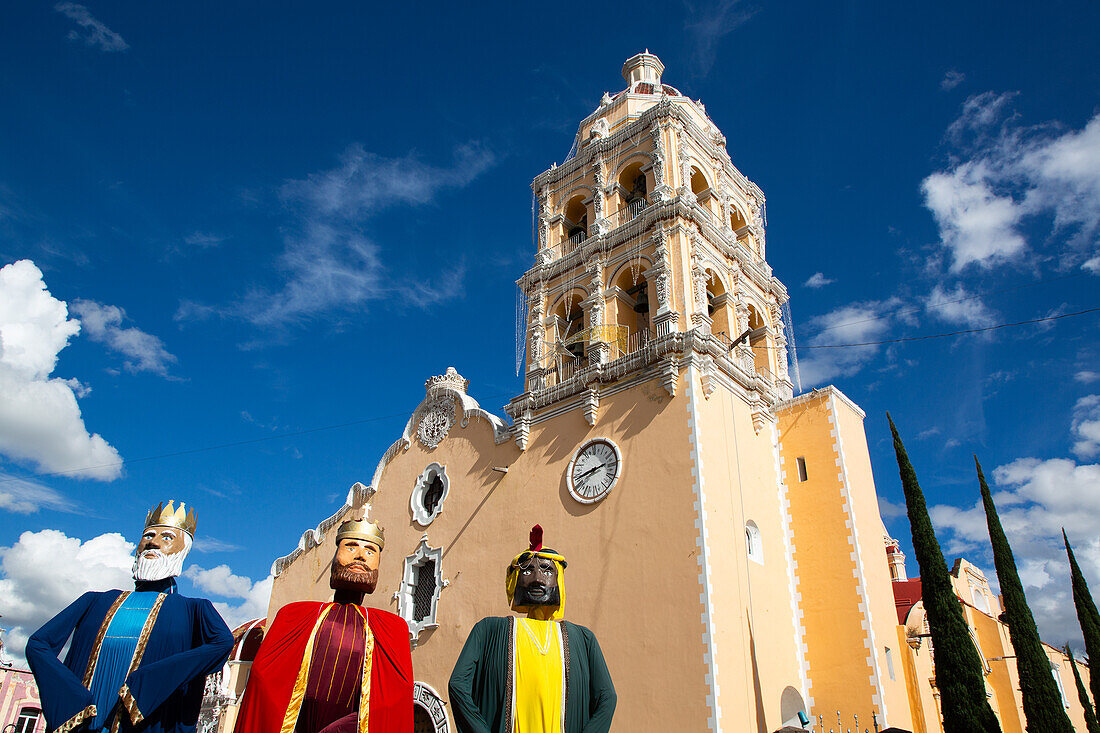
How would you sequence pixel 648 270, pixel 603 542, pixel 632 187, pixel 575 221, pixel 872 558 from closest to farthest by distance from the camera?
1. pixel 603 542
2. pixel 872 558
3. pixel 648 270
4. pixel 632 187
5. pixel 575 221

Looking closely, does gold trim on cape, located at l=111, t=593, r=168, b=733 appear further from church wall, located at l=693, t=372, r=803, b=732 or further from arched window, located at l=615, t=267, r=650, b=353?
arched window, located at l=615, t=267, r=650, b=353

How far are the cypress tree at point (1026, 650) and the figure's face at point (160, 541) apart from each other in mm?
15192

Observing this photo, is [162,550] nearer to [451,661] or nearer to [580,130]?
[451,661]

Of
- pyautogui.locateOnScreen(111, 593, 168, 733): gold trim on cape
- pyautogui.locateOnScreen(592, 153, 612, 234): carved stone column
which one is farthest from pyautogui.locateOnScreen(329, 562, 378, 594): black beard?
pyautogui.locateOnScreen(592, 153, 612, 234): carved stone column

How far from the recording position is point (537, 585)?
5.84 meters

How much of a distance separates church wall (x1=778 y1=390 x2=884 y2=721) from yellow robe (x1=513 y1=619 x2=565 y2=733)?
394 inches

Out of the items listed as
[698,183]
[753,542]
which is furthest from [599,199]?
[753,542]

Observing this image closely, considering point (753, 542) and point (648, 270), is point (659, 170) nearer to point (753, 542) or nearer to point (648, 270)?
point (648, 270)

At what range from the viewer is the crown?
6.09 meters

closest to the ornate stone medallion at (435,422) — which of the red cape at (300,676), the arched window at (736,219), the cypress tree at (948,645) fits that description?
the arched window at (736,219)

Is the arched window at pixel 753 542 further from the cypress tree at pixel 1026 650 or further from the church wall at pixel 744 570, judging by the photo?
the cypress tree at pixel 1026 650

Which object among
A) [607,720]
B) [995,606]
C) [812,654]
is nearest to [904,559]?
[995,606]

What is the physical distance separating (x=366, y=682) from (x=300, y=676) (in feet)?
1.34

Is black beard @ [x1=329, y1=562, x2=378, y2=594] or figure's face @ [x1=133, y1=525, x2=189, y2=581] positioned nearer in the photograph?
black beard @ [x1=329, y1=562, x2=378, y2=594]
